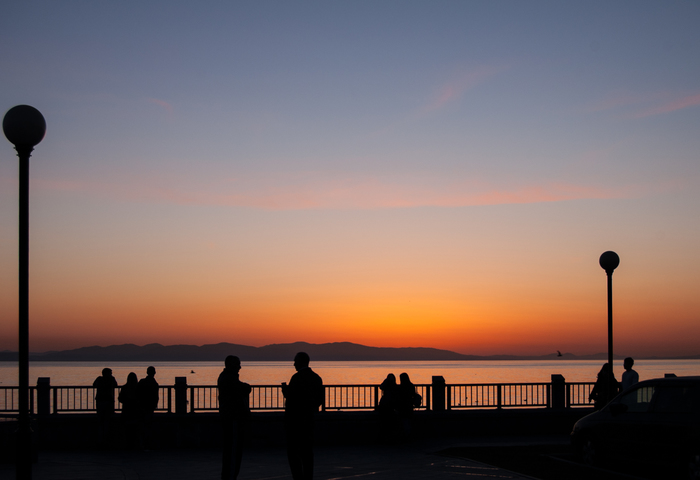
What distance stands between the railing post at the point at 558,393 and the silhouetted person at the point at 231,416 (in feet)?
43.2

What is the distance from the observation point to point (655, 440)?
42.0 feet

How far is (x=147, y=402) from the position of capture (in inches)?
737

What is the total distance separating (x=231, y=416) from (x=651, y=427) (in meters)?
6.65

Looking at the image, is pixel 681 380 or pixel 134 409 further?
pixel 134 409

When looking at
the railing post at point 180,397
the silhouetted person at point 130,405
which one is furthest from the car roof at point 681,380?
the railing post at point 180,397

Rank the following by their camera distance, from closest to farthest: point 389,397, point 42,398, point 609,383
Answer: point 609,383 → point 42,398 → point 389,397

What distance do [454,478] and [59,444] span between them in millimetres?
10641

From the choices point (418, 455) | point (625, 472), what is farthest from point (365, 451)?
point (625, 472)

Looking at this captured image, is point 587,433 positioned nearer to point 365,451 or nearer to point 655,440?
point 655,440

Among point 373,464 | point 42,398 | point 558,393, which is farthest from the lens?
point 558,393

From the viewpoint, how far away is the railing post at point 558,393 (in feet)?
75.8

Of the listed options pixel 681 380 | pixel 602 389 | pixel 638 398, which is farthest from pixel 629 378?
pixel 681 380

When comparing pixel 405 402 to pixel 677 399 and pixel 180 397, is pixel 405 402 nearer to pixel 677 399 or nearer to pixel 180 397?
pixel 180 397

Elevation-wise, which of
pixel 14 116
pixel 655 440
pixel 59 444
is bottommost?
pixel 59 444
